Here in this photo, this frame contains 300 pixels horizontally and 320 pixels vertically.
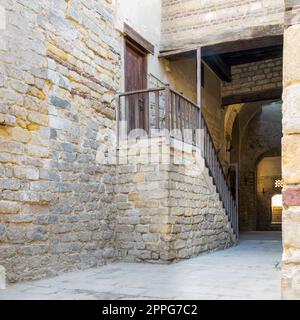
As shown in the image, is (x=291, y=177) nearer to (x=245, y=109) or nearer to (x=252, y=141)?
(x=245, y=109)

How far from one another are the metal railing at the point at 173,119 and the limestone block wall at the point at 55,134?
1.39 ft

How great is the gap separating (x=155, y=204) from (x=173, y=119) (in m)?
1.42

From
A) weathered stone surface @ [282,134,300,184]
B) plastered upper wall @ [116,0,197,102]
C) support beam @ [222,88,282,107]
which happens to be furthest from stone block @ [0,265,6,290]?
support beam @ [222,88,282,107]

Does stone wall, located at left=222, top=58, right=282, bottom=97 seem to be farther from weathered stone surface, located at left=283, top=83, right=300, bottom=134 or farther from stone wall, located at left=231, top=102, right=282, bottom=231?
weathered stone surface, located at left=283, top=83, right=300, bottom=134

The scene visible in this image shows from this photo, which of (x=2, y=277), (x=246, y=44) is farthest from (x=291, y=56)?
(x=246, y=44)

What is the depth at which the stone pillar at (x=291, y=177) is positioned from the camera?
7.09 feet

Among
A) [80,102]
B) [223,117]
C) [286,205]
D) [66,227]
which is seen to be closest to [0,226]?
[66,227]

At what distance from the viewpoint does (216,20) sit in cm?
802

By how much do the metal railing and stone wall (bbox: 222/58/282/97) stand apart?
11.9 ft

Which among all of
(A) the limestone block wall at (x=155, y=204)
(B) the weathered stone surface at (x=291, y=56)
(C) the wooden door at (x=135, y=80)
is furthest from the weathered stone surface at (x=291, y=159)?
(C) the wooden door at (x=135, y=80)

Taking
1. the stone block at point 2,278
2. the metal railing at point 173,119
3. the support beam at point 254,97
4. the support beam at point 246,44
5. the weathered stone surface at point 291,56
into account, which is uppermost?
the support beam at point 246,44

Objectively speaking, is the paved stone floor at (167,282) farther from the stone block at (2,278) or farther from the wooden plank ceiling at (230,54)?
the wooden plank ceiling at (230,54)

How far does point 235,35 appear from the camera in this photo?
7793 millimetres

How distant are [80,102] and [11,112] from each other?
4.25ft
